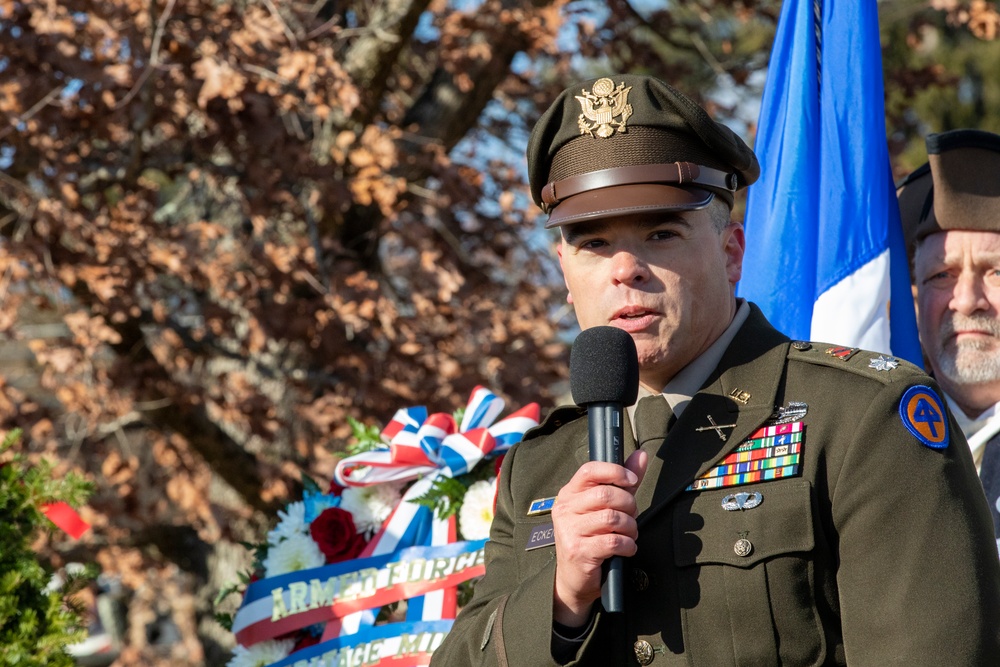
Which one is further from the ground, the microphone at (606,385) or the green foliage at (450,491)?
the green foliage at (450,491)

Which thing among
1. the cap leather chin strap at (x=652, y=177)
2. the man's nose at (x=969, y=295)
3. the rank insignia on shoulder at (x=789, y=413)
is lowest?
the rank insignia on shoulder at (x=789, y=413)

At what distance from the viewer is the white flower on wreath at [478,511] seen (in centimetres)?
396

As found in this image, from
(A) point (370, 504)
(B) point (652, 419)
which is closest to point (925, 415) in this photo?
(B) point (652, 419)

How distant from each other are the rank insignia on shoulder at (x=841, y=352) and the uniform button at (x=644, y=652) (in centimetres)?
66

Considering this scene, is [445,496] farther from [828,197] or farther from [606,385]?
[606,385]

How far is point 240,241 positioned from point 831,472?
490cm

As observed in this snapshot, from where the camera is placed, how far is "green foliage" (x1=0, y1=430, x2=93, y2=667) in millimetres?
3705

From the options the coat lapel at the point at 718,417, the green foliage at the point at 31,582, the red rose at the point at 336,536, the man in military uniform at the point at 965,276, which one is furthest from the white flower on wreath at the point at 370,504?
the coat lapel at the point at 718,417

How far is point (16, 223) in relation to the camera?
6.50 m

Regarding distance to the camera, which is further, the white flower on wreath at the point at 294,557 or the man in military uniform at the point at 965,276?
the white flower on wreath at the point at 294,557

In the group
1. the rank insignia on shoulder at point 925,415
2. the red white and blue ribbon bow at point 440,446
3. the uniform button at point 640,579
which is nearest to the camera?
the rank insignia on shoulder at point 925,415

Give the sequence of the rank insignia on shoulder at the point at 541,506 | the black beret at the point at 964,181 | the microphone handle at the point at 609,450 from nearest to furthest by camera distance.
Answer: the microphone handle at the point at 609,450, the rank insignia on shoulder at the point at 541,506, the black beret at the point at 964,181

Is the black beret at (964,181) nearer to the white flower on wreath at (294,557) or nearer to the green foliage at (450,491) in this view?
the green foliage at (450,491)

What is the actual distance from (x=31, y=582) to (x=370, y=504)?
1.09 m
